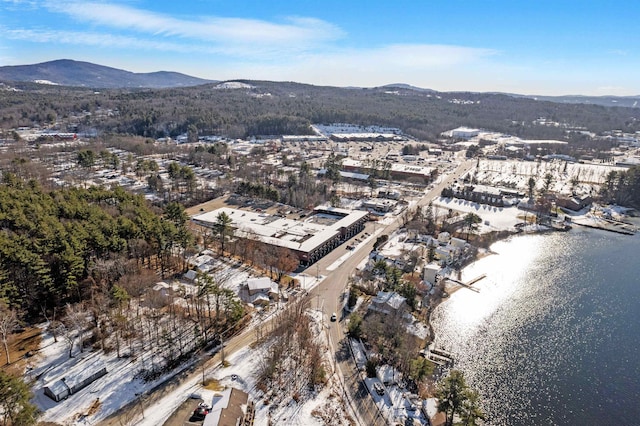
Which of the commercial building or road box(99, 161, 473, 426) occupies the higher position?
the commercial building

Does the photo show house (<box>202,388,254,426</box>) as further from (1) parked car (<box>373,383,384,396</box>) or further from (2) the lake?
(2) the lake

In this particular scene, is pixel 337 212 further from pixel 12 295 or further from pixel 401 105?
pixel 401 105

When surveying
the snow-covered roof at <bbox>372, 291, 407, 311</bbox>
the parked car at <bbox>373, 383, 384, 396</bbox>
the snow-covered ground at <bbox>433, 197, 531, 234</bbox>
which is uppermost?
the snow-covered roof at <bbox>372, 291, 407, 311</bbox>

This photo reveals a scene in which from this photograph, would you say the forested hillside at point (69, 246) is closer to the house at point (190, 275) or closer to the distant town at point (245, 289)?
the distant town at point (245, 289)

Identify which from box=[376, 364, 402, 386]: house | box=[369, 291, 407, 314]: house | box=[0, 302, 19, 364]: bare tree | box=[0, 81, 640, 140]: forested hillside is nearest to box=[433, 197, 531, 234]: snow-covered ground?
box=[369, 291, 407, 314]: house

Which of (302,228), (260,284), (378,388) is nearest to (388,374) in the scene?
(378,388)

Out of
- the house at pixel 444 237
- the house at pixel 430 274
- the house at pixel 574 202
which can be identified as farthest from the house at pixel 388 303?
the house at pixel 574 202

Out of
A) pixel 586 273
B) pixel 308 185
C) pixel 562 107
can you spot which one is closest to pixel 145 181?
pixel 308 185

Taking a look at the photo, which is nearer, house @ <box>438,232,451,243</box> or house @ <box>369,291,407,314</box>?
house @ <box>369,291,407,314</box>
